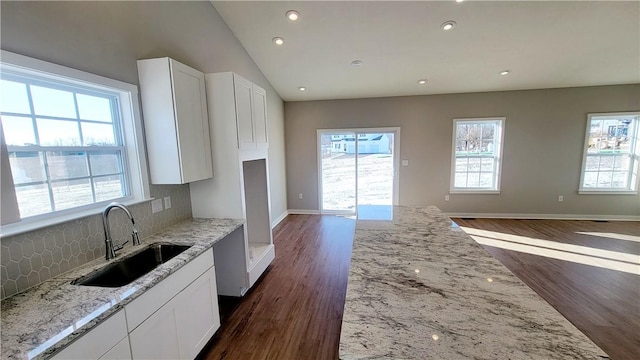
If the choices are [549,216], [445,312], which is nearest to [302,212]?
[445,312]

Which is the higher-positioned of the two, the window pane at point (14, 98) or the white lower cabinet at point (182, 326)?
the window pane at point (14, 98)

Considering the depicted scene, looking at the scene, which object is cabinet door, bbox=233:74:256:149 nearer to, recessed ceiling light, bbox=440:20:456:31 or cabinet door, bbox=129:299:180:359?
cabinet door, bbox=129:299:180:359

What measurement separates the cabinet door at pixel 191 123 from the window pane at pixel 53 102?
62 centimetres

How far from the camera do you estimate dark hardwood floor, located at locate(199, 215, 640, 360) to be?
197 cm

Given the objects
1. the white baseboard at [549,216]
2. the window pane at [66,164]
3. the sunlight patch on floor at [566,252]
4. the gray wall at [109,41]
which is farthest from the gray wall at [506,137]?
the window pane at [66,164]

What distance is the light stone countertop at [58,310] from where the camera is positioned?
94cm

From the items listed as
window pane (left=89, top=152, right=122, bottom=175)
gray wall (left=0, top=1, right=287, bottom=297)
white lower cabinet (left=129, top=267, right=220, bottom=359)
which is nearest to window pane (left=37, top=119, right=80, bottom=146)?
window pane (left=89, top=152, right=122, bottom=175)

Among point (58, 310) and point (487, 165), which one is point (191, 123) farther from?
point (487, 165)

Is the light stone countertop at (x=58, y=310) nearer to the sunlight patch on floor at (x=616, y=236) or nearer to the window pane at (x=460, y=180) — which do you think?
the window pane at (x=460, y=180)

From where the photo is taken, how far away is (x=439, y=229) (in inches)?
75.0

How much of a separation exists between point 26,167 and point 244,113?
1579 millimetres

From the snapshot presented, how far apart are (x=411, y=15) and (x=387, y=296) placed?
10.5 ft

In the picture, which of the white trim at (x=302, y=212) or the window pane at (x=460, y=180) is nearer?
the window pane at (x=460, y=180)

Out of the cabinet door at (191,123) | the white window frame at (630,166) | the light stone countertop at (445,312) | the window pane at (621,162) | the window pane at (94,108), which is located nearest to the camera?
the light stone countertop at (445,312)
